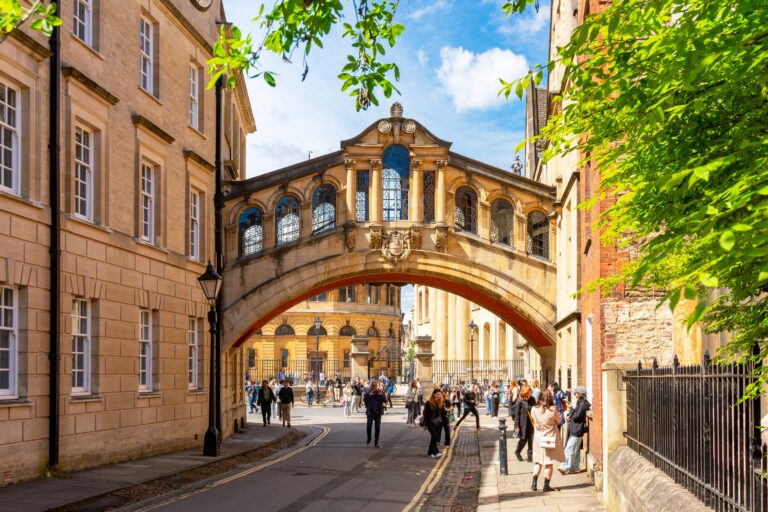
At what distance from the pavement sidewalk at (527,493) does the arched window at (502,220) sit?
9530mm

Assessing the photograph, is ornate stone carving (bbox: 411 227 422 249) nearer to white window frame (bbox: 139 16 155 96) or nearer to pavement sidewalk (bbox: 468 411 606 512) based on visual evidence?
pavement sidewalk (bbox: 468 411 606 512)

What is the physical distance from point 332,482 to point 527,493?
370 centimetres

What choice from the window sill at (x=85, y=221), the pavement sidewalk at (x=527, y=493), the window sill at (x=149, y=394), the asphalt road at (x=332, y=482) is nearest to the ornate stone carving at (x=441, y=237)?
the asphalt road at (x=332, y=482)

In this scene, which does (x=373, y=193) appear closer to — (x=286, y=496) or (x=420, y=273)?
(x=420, y=273)

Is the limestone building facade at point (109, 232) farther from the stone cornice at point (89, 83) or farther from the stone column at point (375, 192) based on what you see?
the stone column at point (375, 192)

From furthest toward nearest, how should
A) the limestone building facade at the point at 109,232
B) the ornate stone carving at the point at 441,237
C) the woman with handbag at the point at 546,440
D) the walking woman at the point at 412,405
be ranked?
the walking woman at the point at 412,405 < the ornate stone carving at the point at 441,237 < the limestone building facade at the point at 109,232 < the woman with handbag at the point at 546,440

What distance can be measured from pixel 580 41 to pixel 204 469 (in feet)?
49.5

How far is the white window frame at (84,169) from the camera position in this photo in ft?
59.5

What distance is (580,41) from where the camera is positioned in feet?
18.1

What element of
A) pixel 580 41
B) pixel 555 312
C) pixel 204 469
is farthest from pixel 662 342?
pixel 555 312

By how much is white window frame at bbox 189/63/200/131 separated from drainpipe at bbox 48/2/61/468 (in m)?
8.07

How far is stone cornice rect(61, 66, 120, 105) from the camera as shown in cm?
1719

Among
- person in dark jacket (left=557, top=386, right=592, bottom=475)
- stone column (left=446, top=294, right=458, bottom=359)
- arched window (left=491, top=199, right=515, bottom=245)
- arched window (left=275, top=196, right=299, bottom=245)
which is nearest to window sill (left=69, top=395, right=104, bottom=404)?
person in dark jacket (left=557, top=386, right=592, bottom=475)

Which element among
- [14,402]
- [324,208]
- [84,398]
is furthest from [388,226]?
[14,402]
